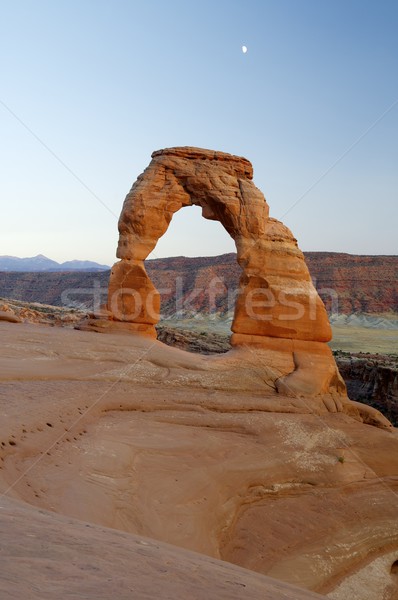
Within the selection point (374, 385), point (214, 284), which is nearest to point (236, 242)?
point (374, 385)

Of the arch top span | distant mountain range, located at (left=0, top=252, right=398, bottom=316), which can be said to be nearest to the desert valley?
the arch top span

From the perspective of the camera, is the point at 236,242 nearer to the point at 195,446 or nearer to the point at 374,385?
the point at 195,446

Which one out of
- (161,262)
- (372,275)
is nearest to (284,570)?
(372,275)

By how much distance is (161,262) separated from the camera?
7981cm

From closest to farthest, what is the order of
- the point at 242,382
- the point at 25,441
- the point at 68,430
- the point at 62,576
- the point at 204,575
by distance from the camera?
the point at 62,576
the point at 204,575
the point at 25,441
the point at 68,430
the point at 242,382

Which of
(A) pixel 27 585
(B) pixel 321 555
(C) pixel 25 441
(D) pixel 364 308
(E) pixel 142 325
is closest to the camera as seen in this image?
(A) pixel 27 585

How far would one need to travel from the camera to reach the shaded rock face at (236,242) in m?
11.9

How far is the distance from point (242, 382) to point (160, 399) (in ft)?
7.35

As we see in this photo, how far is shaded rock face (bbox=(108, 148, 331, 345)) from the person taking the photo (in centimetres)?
1189

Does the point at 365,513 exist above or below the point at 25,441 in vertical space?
below

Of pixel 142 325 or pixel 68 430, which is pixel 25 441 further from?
pixel 142 325

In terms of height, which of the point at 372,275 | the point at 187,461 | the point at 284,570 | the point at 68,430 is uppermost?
the point at 372,275

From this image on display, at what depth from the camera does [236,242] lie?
12398 mm

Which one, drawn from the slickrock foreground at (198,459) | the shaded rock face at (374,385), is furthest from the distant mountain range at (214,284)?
the slickrock foreground at (198,459)
